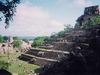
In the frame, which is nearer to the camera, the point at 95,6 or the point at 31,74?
the point at 31,74

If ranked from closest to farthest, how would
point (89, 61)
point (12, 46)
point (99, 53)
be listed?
1. point (99, 53)
2. point (89, 61)
3. point (12, 46)

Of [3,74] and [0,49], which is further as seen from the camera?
[0,49]

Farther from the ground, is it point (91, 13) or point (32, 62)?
point (91, 13)

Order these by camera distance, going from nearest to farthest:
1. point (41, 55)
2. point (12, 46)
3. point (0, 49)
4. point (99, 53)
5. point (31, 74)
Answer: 1. point (99, 53)
2. point (31, 74)
3. point (41, 55)
4. point (0, 49)
5. point (12, 46)

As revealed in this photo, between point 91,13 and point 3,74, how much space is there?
210 ft

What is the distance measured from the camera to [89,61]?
40.7 ft

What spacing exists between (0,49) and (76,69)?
61813 millimetres

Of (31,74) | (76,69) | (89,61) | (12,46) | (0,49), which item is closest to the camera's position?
(76,69)

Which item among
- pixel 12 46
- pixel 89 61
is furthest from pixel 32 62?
pixel 12 46

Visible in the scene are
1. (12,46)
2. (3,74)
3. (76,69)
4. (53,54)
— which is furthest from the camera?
(12,46)

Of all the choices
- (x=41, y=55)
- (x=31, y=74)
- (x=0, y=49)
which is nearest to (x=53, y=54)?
(x=41, y=55)

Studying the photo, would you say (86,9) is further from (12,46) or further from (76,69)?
(76,69)

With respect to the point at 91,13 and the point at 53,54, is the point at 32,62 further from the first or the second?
the point at 91,13

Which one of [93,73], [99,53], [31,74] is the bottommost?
[31,74]
